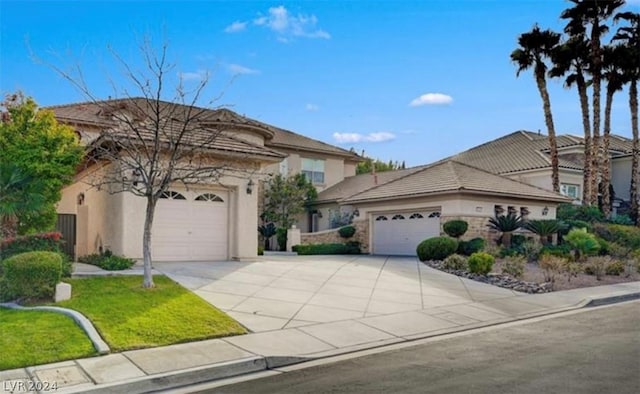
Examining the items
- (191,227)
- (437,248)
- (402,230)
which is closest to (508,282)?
(437,248)

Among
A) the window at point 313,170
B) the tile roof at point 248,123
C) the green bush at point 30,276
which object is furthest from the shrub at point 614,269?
the window at point 313,170

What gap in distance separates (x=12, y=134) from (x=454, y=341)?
14789 mm

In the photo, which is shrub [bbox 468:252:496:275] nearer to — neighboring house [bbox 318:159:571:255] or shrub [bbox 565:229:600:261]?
shrub [bbox 565:229:600:261]

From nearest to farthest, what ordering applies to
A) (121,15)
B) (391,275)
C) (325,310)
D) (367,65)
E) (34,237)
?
(325,310) < (34,237) < (121,15) < (391,275) < (367,65)

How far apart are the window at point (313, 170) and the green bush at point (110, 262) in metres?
19.3

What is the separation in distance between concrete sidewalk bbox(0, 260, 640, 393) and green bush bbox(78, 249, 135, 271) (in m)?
1.06

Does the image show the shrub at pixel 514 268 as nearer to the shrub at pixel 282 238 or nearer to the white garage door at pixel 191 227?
the white garage door at pixel 191 227

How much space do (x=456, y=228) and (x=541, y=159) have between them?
603 inches

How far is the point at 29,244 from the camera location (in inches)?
481

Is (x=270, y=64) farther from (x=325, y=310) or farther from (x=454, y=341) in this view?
(x=454, y=341)

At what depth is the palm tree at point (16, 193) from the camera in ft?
44.7

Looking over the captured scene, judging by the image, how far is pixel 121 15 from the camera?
532 inches

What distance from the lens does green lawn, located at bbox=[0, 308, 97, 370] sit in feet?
24.7

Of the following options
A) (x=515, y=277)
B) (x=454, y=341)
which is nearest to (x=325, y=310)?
(x=454, y=341)
